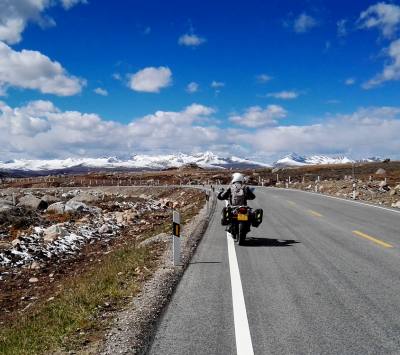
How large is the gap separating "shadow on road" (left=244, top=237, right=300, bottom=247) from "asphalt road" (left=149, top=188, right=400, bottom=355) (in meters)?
0.03

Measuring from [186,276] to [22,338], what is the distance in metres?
3.31

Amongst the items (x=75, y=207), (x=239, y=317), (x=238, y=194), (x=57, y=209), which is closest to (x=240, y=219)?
(x=238, y=194)

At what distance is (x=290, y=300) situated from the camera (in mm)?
6527

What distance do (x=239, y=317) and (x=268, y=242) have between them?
641 cm

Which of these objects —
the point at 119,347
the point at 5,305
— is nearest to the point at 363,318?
the point at 119,347

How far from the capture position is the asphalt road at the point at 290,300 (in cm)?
496

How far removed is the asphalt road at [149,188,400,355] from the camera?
496cm

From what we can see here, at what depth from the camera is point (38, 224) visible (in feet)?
78.1

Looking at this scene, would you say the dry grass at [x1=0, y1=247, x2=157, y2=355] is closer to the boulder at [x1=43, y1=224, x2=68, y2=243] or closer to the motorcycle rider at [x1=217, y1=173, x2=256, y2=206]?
the motorcycle rider at [x1=217, y1=173, x2=256, y2=206]

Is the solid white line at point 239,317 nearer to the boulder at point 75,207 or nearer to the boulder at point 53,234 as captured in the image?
the boulder at point 53,234

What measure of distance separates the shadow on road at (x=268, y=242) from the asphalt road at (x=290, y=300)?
Result: 1.1 inches

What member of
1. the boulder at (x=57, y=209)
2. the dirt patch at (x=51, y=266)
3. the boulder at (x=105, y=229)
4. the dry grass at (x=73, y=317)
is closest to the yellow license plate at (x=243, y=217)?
the dirt patch at (x=51, y=266)

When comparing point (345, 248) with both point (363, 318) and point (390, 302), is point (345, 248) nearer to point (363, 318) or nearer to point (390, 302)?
point (390, 302)

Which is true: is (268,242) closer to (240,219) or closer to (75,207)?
(240,219)
